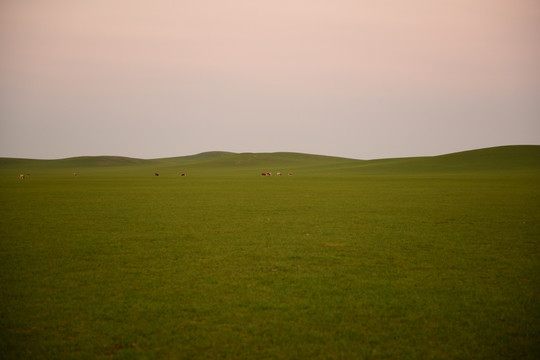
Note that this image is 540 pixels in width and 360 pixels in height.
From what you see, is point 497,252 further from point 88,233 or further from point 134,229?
point 88,233

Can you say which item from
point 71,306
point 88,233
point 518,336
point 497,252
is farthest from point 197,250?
point 497,252

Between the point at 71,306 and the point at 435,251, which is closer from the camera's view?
the point at 71,306

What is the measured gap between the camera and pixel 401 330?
21.9 feet

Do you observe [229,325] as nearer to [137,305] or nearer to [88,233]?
[137,305]

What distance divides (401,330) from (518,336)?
6.70 feet

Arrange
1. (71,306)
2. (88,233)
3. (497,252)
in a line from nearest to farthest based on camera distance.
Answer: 1. (71,306)
2. (497,252)
3. (88,233)

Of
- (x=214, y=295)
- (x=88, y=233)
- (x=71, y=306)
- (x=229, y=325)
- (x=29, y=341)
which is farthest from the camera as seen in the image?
(x=88, y=233)

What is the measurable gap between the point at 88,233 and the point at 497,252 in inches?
591

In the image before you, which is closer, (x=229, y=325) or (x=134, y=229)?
(x=229, y=325)

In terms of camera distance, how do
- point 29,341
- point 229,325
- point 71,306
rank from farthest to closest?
point 71,306 < point 229,325 < point 29,341

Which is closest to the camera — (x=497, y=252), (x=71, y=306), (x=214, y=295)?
(x=71, y=306)

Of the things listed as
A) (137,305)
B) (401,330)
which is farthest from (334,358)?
(137,305)

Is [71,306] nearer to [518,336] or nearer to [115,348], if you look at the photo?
[115,348]

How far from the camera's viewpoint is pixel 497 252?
1160 centimetres
